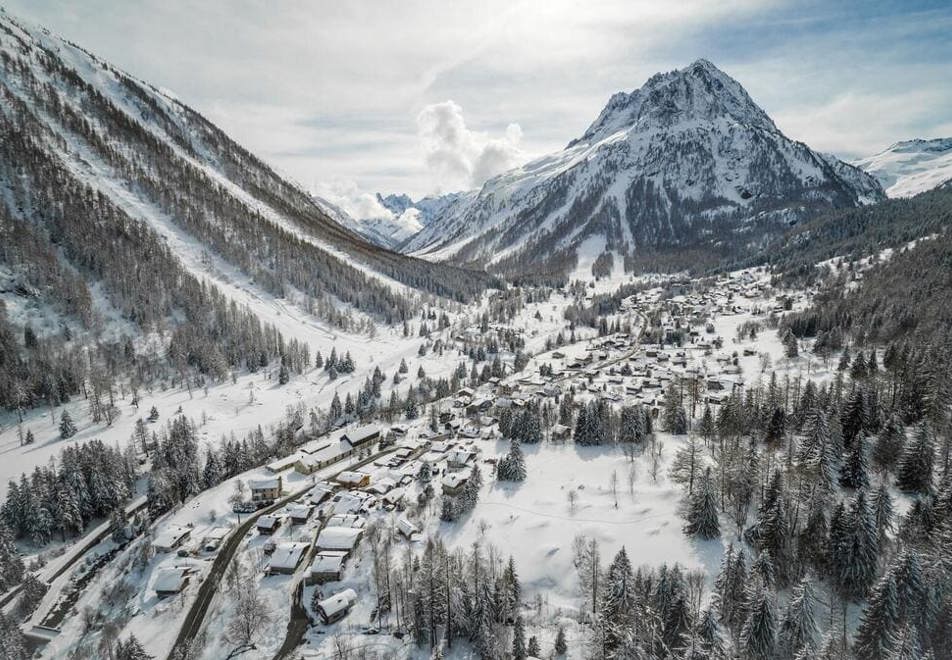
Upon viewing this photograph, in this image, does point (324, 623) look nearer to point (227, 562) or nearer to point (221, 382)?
point (227, 562)

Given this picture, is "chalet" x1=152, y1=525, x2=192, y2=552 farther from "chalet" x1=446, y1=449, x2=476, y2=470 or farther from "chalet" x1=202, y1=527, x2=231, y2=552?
"chalet" x1=446, y1=449, x2=476, y2=470

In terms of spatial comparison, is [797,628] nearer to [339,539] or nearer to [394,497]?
[339,539]

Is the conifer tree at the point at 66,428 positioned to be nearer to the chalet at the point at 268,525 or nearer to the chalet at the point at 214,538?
the chalet at the point at 214,538

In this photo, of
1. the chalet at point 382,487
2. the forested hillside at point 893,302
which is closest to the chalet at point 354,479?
the chalet at point 382,487

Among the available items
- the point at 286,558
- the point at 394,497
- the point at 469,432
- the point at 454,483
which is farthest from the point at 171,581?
the point at 469,432

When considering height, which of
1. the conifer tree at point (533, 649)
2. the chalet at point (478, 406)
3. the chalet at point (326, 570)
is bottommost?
the conifer tree at point (533, 649)

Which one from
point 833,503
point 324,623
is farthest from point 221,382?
point 833,503
